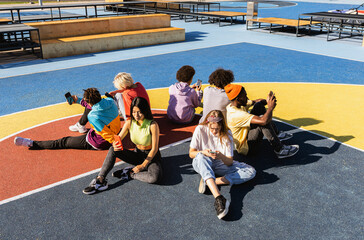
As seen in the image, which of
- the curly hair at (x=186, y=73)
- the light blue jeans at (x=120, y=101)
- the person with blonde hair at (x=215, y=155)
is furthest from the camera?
the curly hair at (x=186, y=73)

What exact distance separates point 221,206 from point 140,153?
165 cm

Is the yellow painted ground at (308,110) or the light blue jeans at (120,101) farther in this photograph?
the yellow painted ground at (308,110)

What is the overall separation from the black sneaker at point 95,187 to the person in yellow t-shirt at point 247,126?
7.84 ft

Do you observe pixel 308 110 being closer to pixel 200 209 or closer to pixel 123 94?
pixel 123 94

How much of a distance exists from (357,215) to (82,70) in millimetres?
10659

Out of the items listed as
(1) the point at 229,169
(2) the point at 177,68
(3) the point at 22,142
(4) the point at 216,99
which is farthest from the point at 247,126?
(2) the point at 177,68

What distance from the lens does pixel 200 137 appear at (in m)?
5.29

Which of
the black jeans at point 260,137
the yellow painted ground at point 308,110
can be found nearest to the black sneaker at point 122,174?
the black jeans at point 260,137

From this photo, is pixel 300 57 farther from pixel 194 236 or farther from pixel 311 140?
pixel 194 236

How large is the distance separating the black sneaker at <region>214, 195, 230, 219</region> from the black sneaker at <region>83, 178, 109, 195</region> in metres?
1.82

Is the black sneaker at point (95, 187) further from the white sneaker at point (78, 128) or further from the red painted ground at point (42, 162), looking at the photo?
the white sneaker at point (78, 128)

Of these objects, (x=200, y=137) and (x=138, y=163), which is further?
(x=138, y=163)

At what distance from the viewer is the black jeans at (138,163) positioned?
5305mm

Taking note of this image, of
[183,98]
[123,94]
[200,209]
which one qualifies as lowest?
[200,209]
